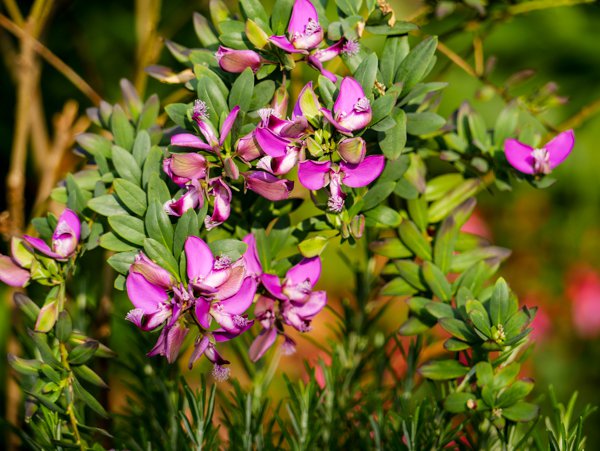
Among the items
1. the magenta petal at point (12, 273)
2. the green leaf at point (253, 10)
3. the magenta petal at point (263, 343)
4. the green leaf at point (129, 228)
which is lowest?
the magenta petal at point (263, 343)

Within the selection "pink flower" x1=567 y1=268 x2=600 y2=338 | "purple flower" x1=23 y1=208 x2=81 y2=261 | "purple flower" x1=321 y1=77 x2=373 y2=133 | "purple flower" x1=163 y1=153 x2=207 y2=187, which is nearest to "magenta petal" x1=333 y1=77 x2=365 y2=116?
"purple flower" x1=321 y1=77 x2=373 y2=133

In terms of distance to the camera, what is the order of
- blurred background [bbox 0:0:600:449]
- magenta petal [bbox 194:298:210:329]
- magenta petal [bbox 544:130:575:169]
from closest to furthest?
magenta petal [bbox 194:298:210:329], magenta petal [bbox 544:130:575:169], blurred background [bbox 0:0:600:449]

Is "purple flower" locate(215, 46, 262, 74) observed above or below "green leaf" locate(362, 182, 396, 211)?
above

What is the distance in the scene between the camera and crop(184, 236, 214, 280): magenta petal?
480mm

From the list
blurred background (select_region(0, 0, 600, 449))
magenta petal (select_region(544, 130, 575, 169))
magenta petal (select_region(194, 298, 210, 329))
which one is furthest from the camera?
blurred background (select_region(0, 0, 600, 449))

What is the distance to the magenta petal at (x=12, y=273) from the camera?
1.76ft

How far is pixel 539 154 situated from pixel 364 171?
0.17m

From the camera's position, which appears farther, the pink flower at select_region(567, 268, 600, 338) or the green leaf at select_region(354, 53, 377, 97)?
the pink flower at select_region(567, 268, 600, 338)

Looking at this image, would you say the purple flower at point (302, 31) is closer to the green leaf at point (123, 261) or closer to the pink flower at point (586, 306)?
the green leaf at point (123, 261)

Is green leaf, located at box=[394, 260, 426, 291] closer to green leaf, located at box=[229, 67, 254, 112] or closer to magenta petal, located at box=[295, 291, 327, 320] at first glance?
magenta petal, located at box=[295, 291, 327, 320]

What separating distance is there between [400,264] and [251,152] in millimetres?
185

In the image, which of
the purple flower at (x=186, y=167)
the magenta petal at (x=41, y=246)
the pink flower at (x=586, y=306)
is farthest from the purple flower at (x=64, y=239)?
the pink flower at (x=586, y=306)

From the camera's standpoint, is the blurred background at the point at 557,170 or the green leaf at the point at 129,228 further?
the blurred background at the point at 557,170

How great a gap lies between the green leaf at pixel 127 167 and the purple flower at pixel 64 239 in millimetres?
52
